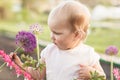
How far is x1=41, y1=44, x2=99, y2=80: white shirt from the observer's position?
1.65 m

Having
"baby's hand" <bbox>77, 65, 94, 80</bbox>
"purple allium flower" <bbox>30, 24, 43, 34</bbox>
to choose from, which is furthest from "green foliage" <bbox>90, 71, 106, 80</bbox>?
"purple allium flower" <bbox>30, 24, 43, 34</bbox>

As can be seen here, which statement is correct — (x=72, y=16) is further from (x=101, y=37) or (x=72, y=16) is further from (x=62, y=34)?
(x=101, y=37)

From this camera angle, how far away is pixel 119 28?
795 centimetres

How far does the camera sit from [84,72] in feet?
5.29

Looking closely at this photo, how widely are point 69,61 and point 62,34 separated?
0.33 ft

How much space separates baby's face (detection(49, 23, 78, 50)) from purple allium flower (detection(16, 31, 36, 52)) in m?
0.08

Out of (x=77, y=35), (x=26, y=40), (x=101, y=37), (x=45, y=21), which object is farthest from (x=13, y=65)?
(x=45, y=21)

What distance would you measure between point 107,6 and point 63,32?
20.6ft

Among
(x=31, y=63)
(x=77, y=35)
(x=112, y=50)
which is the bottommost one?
(x=112, y=50)

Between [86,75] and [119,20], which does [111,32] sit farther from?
[86,75]

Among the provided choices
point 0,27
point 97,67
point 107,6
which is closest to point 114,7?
point 107,6

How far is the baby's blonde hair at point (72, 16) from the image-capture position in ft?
5.25

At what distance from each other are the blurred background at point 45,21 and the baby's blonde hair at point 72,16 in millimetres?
4610

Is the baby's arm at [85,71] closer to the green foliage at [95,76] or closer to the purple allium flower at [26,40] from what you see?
the green foliage at [95,76]
